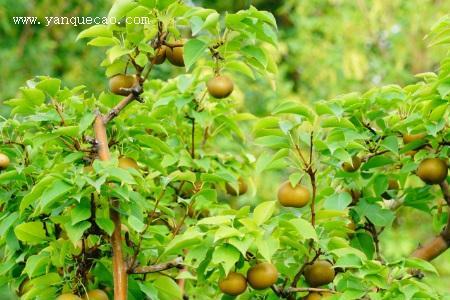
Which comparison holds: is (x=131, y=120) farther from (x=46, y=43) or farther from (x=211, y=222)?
(x=46, y=43)

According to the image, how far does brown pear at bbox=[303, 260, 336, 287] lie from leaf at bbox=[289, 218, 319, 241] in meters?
0.19

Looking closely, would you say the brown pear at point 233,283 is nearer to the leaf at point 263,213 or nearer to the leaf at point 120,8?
the leaf at point 263,213

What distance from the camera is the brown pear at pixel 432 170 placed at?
5.71ft

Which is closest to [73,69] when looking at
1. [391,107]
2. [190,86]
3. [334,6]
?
[334,6]

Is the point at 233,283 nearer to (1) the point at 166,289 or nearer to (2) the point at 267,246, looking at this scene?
(2) the point at 267,246

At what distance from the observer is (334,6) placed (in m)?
7.16

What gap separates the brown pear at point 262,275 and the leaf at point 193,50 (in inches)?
16.4

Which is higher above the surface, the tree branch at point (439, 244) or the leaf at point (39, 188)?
the leaf at point (39, 188)

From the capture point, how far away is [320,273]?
162cm

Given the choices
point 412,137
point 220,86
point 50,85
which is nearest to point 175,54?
point 220,86

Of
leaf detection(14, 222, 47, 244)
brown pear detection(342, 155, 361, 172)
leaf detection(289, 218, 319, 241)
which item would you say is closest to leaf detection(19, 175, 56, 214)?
leaf detection(14, 222, 47, 244)

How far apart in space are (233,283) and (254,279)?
41mm

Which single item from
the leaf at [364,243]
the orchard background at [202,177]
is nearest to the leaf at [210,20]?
the orchard background at [202,177]

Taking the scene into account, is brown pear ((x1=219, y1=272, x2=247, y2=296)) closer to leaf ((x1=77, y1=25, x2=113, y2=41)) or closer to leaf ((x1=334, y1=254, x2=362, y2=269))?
leaf ((x1=334, y1=254, x2=362, y2=269))
